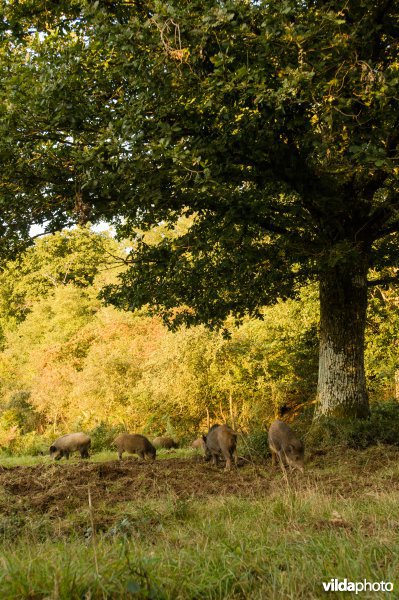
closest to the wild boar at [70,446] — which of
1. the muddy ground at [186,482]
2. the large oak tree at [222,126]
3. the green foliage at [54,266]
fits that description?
the green foliage at [54,266]

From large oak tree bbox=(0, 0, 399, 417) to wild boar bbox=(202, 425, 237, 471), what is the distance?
9.03 ft

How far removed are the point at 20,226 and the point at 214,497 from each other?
683cm

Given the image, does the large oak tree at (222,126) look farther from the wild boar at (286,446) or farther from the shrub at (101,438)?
the shrub at (101,438)

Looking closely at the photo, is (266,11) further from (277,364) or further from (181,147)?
(277,364)

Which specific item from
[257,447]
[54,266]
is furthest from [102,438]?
[257,447]

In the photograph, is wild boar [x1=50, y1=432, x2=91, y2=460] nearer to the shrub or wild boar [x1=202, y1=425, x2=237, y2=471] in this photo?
the shrub

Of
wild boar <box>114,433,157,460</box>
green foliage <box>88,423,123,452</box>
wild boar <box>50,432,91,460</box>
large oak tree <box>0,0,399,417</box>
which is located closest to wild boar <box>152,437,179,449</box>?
green foliage <box>88,423,123,452</box>

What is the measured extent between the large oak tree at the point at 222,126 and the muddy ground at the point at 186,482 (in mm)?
2942

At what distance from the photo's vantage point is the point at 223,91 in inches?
329

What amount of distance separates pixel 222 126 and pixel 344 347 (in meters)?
5.96

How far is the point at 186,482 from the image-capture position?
855 cm

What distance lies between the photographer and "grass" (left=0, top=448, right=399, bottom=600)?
2971 millimetres

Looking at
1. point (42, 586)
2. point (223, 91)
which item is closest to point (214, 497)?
point (42, 586)

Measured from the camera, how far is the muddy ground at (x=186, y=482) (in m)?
7.01
